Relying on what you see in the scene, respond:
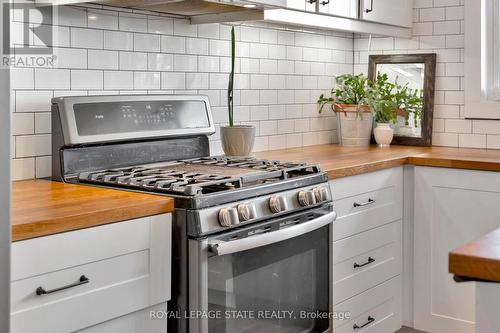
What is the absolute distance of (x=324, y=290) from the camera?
280 cm

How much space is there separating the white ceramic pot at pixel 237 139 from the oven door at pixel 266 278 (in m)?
0.56

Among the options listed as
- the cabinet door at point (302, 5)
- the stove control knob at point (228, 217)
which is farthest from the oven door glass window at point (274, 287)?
the cabinet door at point (302, 5)

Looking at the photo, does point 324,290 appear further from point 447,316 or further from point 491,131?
point 491,131

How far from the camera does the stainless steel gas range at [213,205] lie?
2145 millimetres

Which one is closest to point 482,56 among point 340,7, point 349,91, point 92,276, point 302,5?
point 349,91

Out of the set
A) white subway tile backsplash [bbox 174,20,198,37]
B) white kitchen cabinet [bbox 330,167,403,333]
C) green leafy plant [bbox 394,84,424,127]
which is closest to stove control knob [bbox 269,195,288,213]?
white kitchen cabinet [bbox 330,167,403,333]

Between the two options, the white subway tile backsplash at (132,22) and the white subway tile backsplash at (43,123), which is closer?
the white subway tile backsplash at (43,123)

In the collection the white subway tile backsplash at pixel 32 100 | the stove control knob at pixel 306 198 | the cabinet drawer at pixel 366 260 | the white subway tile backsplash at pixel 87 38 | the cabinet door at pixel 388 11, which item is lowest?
the cabinet drawer at pixel 366 260

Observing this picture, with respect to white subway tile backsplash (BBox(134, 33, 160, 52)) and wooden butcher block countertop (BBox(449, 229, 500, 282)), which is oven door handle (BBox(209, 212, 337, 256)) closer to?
wooden butcher block countertop (BBox(449, 229, 500, 282))

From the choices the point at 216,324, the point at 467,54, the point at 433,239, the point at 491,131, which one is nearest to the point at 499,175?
the point at 433,239

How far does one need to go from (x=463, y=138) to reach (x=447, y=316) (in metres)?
1.05

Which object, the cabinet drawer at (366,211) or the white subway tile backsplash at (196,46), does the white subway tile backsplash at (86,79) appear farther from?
the cabinet drawer at (366,211)

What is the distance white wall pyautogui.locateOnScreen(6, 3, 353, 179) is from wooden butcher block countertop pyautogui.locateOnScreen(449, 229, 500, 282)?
1632 mm

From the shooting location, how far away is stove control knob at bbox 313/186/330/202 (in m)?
2.65
